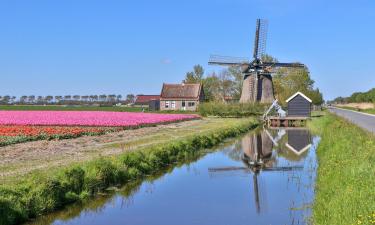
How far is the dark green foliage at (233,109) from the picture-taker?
57969mm

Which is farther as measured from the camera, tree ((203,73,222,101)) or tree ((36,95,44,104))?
tree ((36,95,44,104))

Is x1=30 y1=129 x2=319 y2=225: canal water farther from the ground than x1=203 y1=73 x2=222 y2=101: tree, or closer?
closer

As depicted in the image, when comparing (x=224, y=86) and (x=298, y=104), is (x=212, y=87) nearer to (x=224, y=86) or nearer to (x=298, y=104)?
(x=224, y=86)

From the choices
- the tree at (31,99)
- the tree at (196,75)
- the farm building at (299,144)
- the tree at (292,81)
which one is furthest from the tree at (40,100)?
the farm building at (299,144)

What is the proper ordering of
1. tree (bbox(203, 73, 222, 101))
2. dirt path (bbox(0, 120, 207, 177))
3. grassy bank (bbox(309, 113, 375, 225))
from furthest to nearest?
tree (bbox(203, 73, 222, 101)) < dirt path (bbox(0, 120, 207, 177)) < grassy bank (bbox(309, 113, 375, 225))

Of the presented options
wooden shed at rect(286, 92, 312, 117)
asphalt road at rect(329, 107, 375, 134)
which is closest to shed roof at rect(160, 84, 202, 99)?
wooden shed at rect(286, 92, 312, 117)

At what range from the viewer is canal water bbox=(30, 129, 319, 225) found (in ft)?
34.2

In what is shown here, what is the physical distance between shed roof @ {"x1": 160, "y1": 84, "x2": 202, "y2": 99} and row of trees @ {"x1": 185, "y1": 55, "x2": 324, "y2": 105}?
11.8 feet

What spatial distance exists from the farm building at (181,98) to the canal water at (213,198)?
2411 inches

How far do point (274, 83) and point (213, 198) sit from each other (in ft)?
230

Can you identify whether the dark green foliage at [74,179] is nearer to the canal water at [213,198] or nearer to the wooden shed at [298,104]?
the canal water at [213,198]

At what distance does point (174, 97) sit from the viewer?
3219 inches

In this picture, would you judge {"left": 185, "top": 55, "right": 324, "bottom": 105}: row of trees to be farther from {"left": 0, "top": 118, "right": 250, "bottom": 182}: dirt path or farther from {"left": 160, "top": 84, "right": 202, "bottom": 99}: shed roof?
{"left": 0, "top": 118, "right": 250, "bottom": 182}: dirt path

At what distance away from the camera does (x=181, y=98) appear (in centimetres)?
8169
